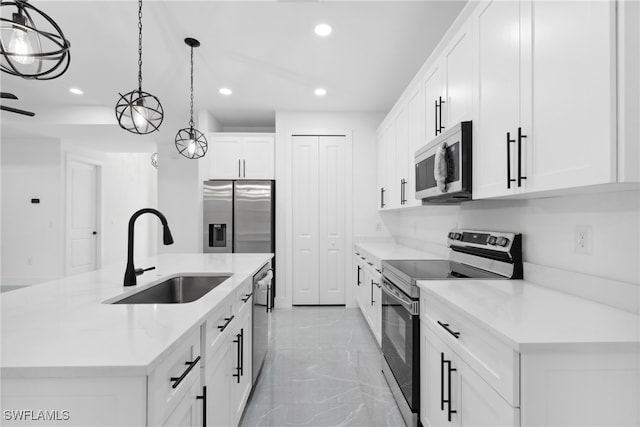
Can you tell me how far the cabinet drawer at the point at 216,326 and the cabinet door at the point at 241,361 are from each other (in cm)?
16

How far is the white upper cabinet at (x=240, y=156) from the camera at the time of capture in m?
4.60

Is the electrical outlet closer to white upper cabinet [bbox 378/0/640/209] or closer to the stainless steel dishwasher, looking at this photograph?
white upper cabinet [bbox 378/0/640/209]

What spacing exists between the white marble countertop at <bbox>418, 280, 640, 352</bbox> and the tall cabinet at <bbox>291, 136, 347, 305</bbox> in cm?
299

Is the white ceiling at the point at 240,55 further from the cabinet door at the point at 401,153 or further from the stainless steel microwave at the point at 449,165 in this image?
the stainless steel microwave at the point at 449,165

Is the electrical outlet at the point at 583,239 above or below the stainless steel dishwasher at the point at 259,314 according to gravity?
above

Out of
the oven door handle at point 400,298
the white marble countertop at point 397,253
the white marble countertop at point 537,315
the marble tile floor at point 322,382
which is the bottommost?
the marble tile floor at point 322,382

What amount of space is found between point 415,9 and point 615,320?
7.58ft

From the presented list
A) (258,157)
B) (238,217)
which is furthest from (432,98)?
(238,217)

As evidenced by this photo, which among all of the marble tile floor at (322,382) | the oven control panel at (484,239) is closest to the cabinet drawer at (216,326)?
the marble tile floor at (322,382)

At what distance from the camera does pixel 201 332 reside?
120 cm

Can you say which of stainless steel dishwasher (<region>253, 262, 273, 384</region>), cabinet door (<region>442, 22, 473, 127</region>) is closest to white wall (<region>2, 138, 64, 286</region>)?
stainless steel dishwasher (<region>253, 262, 273, 384</region>)

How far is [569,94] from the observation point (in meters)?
1.13

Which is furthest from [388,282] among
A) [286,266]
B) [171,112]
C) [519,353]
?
[171,112]

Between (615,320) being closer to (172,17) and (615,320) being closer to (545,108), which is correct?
(545,108)
